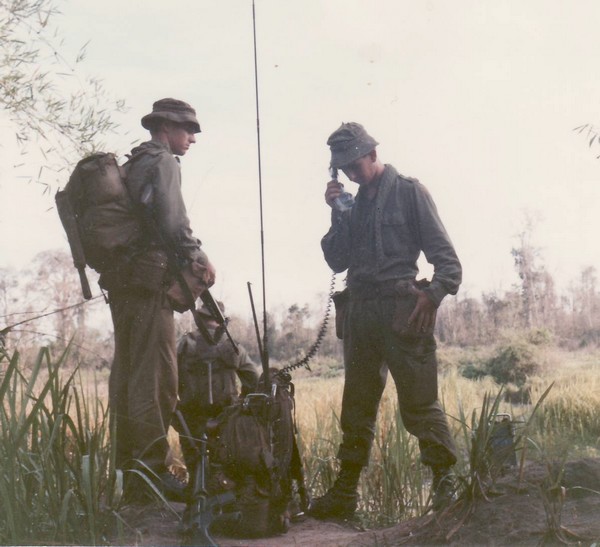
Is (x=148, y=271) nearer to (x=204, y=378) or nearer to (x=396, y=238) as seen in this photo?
(x=396, y=238)

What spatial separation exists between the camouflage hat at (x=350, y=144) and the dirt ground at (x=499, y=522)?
1.80 meters

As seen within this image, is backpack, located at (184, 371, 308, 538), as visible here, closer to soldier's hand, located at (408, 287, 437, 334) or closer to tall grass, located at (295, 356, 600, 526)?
tall grass, located at (295, 356, 600, 526)

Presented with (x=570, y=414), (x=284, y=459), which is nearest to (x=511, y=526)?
(x=284, y=459)

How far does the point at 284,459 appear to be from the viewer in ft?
12.2

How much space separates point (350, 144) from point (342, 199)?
0.31 metres

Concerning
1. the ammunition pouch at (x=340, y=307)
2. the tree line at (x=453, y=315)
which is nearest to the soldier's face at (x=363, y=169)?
the ammunition pouch at (x=340, y=307)

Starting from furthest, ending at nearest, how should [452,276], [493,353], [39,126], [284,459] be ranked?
[493,353] < [39,126] < [452,276] < [284,459]

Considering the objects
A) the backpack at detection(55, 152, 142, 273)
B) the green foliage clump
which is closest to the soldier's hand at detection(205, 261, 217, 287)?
the backpack at detection(55, 152, 142, 273)

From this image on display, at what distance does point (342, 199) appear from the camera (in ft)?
14.4

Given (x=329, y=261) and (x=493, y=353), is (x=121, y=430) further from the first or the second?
(x=493, y=353)

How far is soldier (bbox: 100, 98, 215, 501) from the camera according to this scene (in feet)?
12.8

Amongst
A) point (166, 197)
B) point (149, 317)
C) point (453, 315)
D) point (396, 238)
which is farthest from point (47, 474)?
point (453, 315)

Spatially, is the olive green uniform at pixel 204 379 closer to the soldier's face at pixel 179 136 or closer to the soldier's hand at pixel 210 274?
the soldier's hand at pixel 210 274

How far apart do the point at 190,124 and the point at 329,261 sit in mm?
1058
